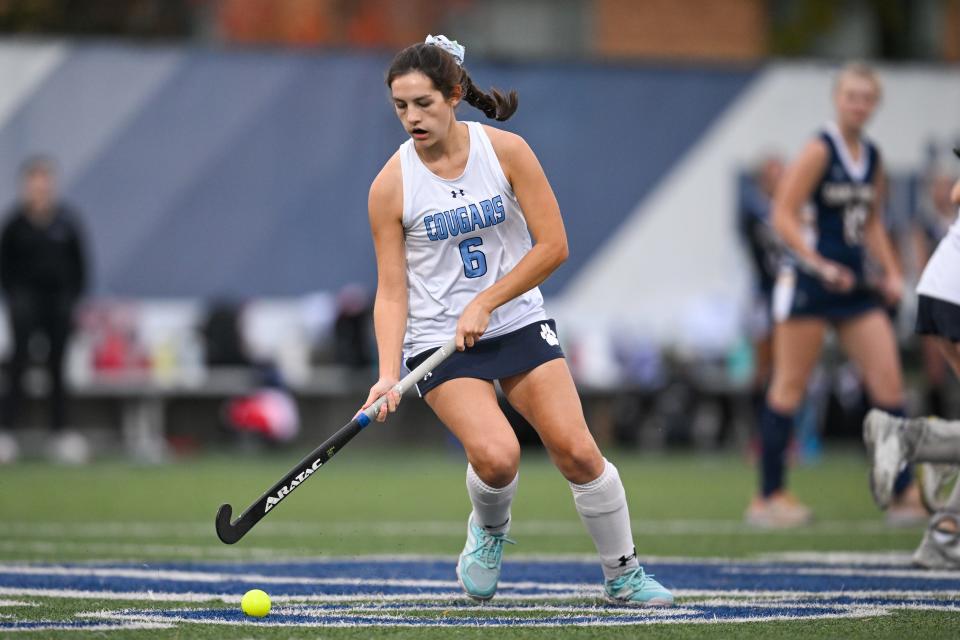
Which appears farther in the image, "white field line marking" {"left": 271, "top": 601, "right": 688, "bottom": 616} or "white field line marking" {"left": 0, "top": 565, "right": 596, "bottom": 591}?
"white field line marking" {"left": 0, "top": 565, "right": 596, "bottom": 591}

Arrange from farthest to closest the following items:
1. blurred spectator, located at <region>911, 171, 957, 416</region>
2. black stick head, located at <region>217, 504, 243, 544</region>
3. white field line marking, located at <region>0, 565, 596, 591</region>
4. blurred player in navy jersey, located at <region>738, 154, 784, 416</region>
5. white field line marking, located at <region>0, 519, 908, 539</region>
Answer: blurred spectator, located at <region>911, 171, 957, 416</region>
blurred player in navy jersey, located at <region>738, 154, 784, 416</region>
white field line marking, located at <region>0, 519, 908, 539</region>
white field line marking, located at <region>0, 565, 596, 591</region>
black stick head, located at <region>217, 504, 243, 544</region>

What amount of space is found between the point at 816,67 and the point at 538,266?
45.4 ft

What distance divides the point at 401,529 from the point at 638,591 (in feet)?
11.1

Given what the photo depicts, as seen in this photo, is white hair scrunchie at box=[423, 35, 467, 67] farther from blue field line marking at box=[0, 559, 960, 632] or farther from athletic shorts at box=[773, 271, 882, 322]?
athletic shorts at box=[773, 271, 882, 322]

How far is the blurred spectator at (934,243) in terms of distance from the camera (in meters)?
13.6

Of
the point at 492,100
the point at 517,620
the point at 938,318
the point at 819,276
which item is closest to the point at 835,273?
the point at 819,276

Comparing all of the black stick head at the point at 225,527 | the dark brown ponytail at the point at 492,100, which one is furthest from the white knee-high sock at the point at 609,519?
the dark brown ponytail at the point at 492,100

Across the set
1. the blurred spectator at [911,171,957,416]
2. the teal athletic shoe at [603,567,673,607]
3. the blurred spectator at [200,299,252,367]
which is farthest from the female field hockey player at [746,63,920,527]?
the blurred spectator at [200,299,252,367]

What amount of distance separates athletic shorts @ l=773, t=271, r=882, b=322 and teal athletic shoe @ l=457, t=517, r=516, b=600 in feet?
11.2

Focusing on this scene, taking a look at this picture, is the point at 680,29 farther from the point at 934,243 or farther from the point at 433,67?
the point at 433,67

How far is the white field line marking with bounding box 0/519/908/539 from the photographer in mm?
8523

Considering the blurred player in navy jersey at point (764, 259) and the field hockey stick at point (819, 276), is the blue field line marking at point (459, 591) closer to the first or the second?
the field hockey stick at point (819, 276)

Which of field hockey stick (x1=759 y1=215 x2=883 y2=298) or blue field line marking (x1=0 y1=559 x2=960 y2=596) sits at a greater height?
field hockey stick (x1=759 y1=215 x2=883 y2=298)

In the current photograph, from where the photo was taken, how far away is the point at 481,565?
5785mm
